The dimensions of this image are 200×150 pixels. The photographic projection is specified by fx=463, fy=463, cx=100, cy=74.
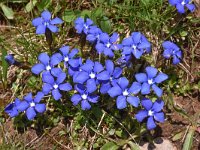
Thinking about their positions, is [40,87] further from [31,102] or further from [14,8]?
[14,8]

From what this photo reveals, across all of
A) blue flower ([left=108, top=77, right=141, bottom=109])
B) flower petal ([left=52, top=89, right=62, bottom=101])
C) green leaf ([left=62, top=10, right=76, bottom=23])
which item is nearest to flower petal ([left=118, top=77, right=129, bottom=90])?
blue flower ([left=108, top=77, right=141, bottom=109])

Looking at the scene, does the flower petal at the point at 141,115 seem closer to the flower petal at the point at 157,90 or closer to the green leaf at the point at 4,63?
the flower petal at the point at 157,90

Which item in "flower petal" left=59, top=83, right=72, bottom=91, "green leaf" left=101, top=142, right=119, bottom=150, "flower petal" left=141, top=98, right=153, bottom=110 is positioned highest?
"flower petal" left=59, top=83, right=72, bottom=91

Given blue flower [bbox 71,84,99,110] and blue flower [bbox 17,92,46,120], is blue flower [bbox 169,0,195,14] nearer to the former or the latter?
blue flower [bbox 71,84,99,110]

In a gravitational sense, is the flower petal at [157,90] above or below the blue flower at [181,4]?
below

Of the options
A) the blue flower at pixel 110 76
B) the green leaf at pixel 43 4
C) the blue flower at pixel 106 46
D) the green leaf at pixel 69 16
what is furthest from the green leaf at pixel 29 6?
the blue flower at pixel 110 76

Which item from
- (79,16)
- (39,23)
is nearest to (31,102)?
(39,23)
